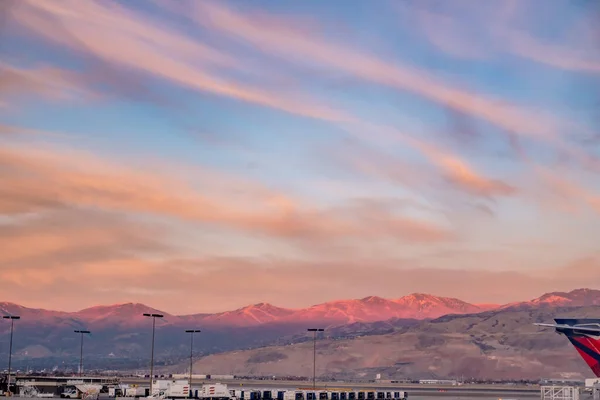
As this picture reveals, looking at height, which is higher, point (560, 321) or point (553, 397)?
point (560, 321)

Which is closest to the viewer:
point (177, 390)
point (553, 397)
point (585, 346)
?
point (553, 397)

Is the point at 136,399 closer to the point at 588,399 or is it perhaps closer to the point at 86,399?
the point at 86,399

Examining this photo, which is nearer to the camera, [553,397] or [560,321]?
[553,397]

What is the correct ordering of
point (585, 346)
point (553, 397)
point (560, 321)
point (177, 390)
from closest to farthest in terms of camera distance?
point (553, 397), point (585, 346), point (560, 321), point (177, 390)

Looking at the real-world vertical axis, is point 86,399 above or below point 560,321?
below

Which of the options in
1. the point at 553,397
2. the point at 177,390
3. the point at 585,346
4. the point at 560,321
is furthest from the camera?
the point at 177,390

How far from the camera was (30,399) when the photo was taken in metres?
183

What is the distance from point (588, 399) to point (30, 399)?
364ft

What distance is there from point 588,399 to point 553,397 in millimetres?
7264

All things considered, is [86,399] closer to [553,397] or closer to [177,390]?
[177,390]

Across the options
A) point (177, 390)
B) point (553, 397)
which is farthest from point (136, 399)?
point (553, 397)

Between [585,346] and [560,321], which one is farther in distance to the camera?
[560,321]

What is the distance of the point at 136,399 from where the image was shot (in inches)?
7584

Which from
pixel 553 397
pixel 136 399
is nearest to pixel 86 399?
pixel 136 399
